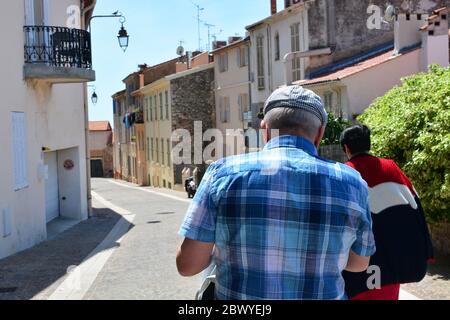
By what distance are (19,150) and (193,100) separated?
27738 millimetres

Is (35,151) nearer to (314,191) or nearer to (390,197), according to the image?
(390,197)

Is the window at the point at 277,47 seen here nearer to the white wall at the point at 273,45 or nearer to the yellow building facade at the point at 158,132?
the white wall at the point at 273,45

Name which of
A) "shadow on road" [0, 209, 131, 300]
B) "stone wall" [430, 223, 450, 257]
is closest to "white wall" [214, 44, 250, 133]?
"shadow on road" [0, 209, 131, 300]

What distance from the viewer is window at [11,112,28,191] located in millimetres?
12320

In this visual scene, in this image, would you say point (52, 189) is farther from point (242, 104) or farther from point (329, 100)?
point (242, 104)

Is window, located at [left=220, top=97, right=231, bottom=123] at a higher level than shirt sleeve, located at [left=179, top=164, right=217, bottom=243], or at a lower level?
higher

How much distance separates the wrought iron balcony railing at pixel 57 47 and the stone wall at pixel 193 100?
78.1 ft

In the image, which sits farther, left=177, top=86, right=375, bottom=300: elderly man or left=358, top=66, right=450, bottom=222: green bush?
left=358, top=66, right=450, bottom=222: green bush

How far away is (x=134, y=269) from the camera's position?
31.6ft

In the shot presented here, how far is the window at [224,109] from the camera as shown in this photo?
3712 cm

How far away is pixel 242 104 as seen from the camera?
3438cm

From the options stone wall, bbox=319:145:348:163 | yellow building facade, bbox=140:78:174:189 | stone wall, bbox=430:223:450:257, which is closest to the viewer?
stone wall, bbox=430:223:450:257

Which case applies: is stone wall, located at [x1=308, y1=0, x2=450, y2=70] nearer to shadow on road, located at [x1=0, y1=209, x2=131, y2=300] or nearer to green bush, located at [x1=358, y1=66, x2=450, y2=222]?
shadow on road, located at [x1=0, y1=209, x2=131, y2=300]
